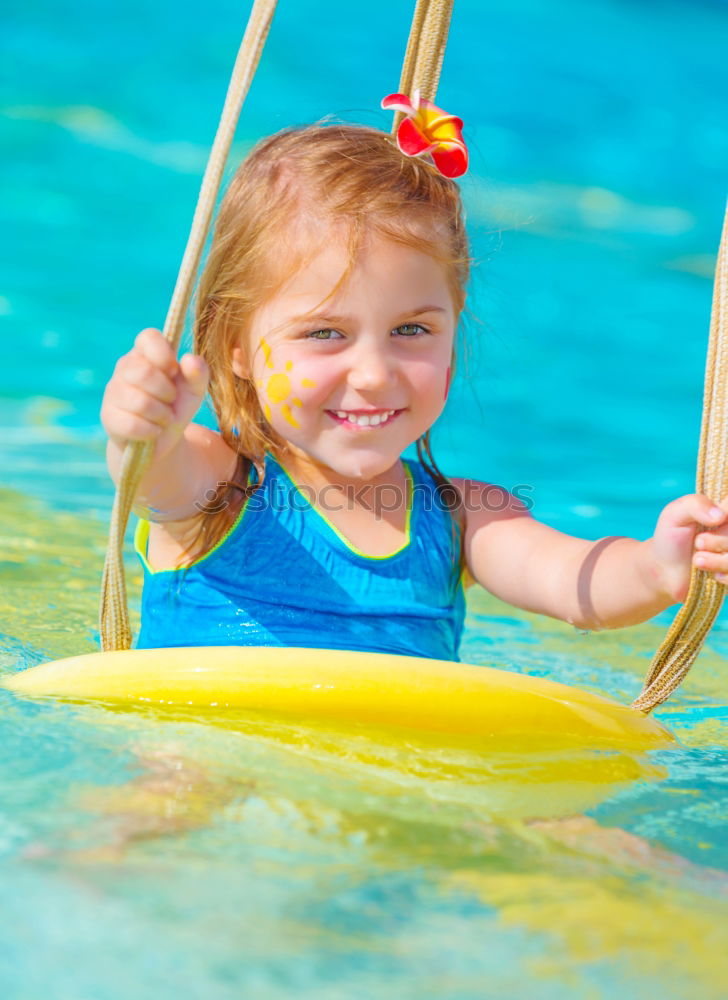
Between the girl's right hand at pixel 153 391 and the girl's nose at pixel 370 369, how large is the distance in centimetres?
43

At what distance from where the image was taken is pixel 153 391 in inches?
73.0

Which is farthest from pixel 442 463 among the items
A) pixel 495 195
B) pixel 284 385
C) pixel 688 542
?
pixel 688 542

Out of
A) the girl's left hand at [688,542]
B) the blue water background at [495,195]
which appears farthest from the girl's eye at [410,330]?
A: the blue water background at [495,195]

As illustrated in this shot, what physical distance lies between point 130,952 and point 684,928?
1.94 ft

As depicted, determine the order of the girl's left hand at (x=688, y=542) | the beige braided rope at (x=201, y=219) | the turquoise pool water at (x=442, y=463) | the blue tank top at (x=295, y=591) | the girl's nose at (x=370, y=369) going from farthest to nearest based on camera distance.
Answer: the blue tank top at (x=295, y=591), the girl's nose at (x=370, y=369), the girl's left hand at (x=688, y=542), the beige braided rope at (x=201, y=219), the turquoise pool water at (x=442, y=463)

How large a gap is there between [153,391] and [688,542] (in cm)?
88

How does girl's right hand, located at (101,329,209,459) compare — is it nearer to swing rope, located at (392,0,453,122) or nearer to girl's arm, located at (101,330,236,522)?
girl's arm, located at (101,330,236,522)

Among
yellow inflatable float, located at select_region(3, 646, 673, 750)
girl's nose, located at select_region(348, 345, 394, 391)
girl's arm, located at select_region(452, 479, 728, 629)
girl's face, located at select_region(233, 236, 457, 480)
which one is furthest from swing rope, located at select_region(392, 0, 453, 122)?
yellow inflatable float, located at select_region(3, 646, 673, 750)

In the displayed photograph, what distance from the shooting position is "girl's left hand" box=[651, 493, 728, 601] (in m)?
1.94

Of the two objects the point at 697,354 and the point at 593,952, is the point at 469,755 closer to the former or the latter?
the point at 593,952

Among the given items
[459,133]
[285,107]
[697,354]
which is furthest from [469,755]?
[285,107]

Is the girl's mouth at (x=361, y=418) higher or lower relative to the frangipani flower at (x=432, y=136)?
lower

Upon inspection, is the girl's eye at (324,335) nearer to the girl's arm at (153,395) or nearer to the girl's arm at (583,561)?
the girl's arm at (153,395)

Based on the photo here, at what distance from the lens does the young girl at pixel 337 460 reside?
229cm
